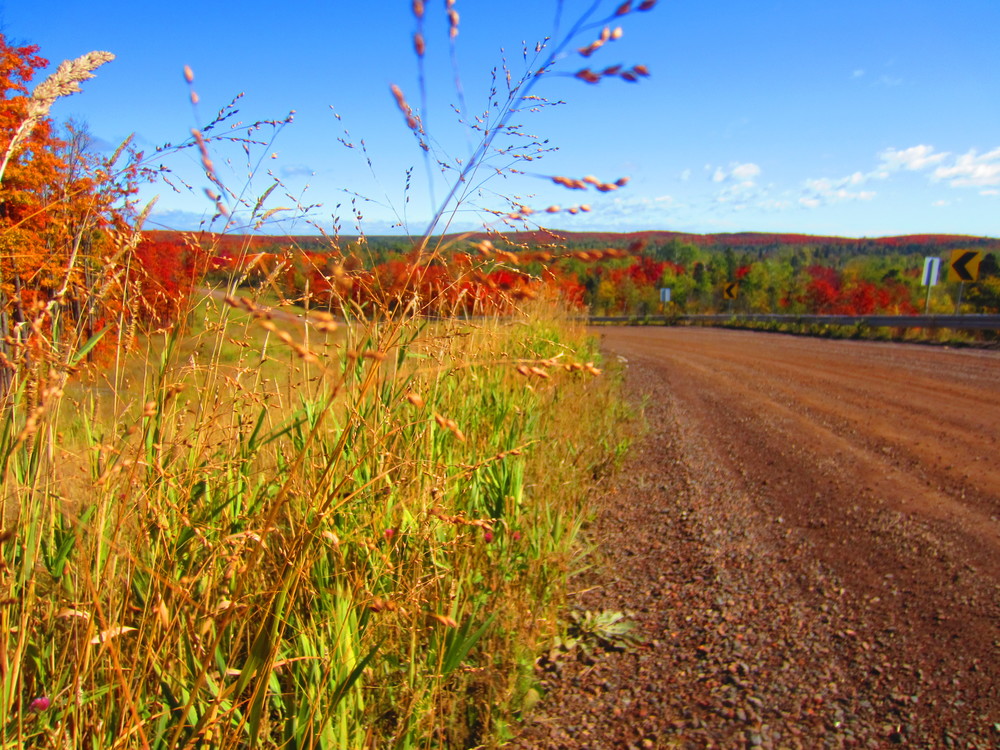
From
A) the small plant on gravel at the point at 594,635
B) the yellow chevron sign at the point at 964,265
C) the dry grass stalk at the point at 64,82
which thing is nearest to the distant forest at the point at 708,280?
the yellow chevron sign at the point at 964,265

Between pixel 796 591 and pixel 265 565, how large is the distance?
2.19m

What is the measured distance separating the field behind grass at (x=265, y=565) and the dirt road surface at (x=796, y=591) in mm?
381

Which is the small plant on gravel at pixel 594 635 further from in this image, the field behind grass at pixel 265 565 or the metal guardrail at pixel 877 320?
the metal guardrail at pixel 877 320

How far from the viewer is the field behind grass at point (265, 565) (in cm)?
122

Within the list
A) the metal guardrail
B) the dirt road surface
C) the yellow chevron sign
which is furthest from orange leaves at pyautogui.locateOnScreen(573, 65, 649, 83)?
the yellow chevron sign

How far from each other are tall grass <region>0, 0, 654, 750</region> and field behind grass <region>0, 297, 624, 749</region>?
0.04ft

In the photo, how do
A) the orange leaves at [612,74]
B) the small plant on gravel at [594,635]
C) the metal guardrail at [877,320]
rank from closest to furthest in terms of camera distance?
1. the orange leaves at [612,74]
2. the small plant on gravel at [594,635]
3. the metal guardrail at [877,320]

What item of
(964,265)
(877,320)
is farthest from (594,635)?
(964,265)

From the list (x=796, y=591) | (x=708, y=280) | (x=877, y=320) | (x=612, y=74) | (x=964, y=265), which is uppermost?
(x=612, y=74)

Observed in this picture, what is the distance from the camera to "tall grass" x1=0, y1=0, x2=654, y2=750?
1.21 metres

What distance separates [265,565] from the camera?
2.03 metres

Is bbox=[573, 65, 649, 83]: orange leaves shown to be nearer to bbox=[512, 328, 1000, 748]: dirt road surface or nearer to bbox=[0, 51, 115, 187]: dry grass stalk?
bbox=[0, 51, 115, 187]: dry grass stalk

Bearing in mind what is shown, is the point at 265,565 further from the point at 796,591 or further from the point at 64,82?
the point at 796,591

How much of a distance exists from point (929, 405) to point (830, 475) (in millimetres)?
3292
